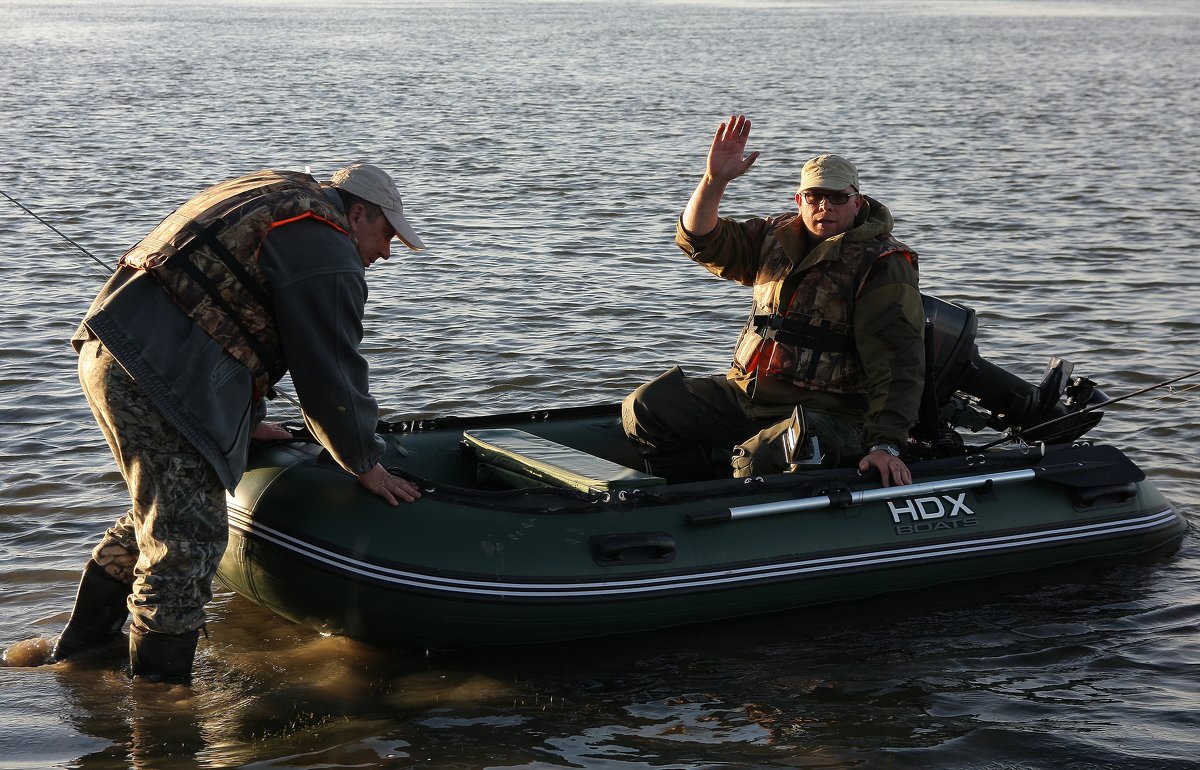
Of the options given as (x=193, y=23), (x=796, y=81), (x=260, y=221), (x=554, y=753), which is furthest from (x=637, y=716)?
(x=193, y=23)

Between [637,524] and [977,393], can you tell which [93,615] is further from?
[977,393]

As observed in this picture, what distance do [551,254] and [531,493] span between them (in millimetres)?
5674

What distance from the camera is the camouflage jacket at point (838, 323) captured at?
185 inches

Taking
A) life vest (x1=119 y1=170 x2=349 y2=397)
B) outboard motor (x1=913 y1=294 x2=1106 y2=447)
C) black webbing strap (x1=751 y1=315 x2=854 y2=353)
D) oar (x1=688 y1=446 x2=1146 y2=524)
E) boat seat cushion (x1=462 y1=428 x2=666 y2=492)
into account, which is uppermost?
life vest (x1=119 y1=170 x2=349 y2=397)

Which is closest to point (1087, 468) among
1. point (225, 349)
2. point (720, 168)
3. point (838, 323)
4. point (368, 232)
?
point (838, 323)

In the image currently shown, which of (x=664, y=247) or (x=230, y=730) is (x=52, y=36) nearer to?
(x=664, y=247)

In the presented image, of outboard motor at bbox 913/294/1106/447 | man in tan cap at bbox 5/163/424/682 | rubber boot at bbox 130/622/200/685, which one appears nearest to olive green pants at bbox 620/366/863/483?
outboard motor at bbox 913/294/1106/447

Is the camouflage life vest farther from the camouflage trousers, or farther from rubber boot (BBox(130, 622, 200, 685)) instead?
rubber boot (BBox(130, 622, 200, 685))

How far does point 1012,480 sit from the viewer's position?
5.00 m

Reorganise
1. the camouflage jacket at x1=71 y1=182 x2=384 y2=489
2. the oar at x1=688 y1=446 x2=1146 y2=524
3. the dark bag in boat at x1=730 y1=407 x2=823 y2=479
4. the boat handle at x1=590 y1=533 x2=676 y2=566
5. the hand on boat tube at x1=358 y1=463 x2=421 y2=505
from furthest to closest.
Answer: the dark bag in boat at x1=730 y1=407 x2=823 y2=479, the oar at x1=688 y1=446 x2=1146 y2=524, the boat handle at x1=590 y1=533 x2=676 y2=566, the hand on boat tube at x1=358 y1=463 x2=421 y2=505, the camouflage jacket at x1=71 y1=182 x2=384 y2=489

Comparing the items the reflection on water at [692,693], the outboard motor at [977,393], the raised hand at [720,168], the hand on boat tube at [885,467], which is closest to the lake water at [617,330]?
the reflection on water at [692,693]

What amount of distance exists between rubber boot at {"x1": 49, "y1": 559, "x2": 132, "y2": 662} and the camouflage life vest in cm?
231

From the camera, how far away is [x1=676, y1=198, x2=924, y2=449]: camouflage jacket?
4.69 m

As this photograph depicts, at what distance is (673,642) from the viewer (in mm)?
4637
